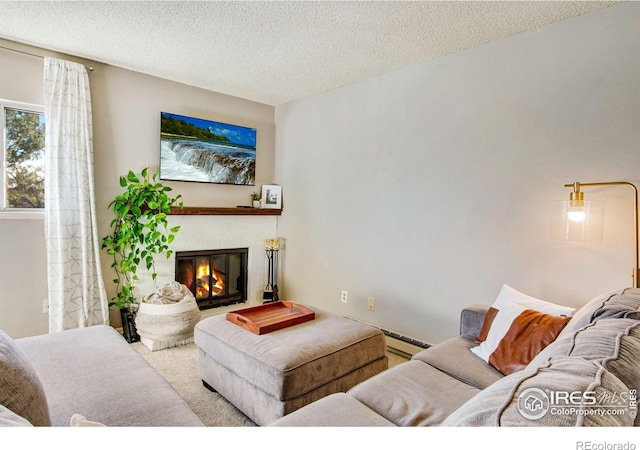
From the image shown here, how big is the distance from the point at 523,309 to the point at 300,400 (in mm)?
1244

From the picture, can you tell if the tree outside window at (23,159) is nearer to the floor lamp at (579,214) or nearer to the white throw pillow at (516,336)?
the white throw pillow at (516,336)

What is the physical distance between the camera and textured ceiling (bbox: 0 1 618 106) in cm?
219

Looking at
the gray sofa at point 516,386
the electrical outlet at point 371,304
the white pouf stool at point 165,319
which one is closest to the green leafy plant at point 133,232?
the white pouf stool at point 165,319

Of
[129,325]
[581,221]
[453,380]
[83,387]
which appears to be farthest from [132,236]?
[581,221]

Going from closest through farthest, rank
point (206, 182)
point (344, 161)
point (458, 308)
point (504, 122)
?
point (504, 122), point (458, 308), point (344, 161), point (206, 182)

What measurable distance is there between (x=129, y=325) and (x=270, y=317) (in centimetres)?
160

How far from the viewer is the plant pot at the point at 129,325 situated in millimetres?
3129

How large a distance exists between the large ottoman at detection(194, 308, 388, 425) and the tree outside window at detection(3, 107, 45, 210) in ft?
6.25

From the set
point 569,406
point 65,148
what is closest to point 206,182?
point 65,148

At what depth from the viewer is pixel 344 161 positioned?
360 centimetres

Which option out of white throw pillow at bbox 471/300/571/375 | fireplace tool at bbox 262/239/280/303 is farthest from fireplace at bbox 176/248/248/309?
white throw pillow at bbox 471/300/571/375

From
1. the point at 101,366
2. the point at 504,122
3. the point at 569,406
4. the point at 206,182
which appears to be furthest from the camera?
the point at 206,182

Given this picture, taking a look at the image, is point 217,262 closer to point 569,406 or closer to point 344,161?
point 344,161

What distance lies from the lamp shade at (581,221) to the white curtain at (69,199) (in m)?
3.46
